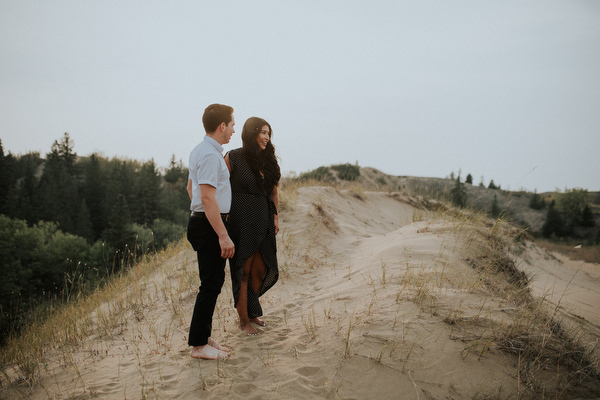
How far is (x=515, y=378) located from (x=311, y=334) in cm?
162

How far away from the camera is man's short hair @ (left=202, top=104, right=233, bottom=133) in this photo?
2703 millimetres

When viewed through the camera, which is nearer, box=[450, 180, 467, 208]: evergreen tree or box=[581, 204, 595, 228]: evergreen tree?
box=[450, 180, 467, 208]: evergreen tree

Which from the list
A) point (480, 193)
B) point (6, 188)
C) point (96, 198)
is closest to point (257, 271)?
point (480, 193)

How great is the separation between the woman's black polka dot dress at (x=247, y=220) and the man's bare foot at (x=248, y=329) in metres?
0.36

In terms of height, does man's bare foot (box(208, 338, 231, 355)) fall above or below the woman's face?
below

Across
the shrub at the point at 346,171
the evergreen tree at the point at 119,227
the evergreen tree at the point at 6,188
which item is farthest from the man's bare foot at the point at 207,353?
the evergreen tree at the point at 6,188

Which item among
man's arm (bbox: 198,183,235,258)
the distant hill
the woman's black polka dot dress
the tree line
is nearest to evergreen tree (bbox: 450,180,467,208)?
the distant hill

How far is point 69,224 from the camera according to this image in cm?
4356

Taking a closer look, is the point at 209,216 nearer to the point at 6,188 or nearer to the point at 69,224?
the point at 69,224

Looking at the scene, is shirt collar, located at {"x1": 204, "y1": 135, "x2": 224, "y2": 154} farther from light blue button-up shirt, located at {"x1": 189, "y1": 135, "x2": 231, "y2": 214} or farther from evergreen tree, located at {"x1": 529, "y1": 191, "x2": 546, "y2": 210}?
evergreen tree, located at {"x1": 529, "y1": 191, "x2": 546, "y2": 210}

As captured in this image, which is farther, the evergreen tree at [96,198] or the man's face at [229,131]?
the evergreen tree at [96,198]

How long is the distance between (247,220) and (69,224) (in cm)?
5095

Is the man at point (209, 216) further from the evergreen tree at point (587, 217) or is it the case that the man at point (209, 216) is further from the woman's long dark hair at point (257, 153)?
the evergreen tree at point (587, 217)

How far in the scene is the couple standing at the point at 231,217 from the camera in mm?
2557
